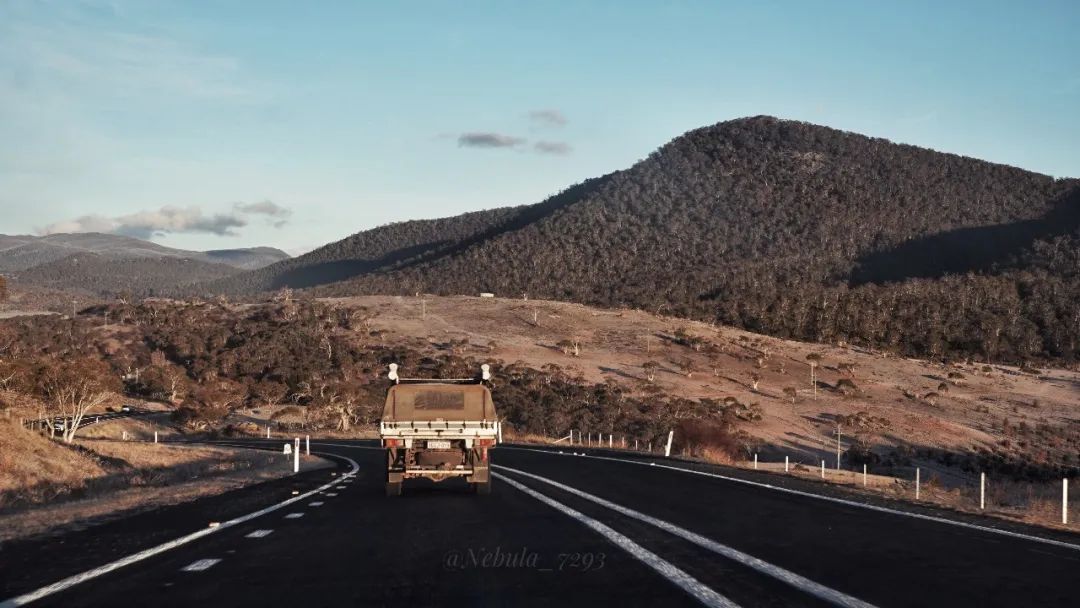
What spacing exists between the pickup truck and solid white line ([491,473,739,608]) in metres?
3.65

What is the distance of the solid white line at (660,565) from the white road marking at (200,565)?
4.41 m

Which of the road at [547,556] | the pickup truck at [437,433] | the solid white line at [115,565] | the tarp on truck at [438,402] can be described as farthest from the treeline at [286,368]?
the solid white line at [115,565]

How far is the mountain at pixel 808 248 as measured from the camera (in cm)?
11369

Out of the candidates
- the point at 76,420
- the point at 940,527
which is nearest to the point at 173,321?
the point at 76,420

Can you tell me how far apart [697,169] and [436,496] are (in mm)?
160464

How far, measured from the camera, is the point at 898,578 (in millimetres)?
9398

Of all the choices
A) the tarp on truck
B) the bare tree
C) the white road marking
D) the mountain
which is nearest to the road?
the white road marking

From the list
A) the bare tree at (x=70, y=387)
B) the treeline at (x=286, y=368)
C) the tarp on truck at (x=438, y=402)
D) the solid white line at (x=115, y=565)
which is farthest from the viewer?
the treeline at (x=286, y=368)

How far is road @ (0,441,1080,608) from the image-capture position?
332 inches

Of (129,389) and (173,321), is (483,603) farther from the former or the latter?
(173,321)

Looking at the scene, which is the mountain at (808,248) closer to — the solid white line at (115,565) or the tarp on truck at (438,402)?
the tarp on truck at (438,402)

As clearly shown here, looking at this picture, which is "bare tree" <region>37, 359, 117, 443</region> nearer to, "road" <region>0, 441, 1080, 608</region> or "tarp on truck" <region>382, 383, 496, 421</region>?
"tarp on truck" <region>382, 383, 496, 421</region>

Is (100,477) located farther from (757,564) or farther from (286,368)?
(286,368)

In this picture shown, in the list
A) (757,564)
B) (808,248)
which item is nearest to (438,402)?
(757,564)
